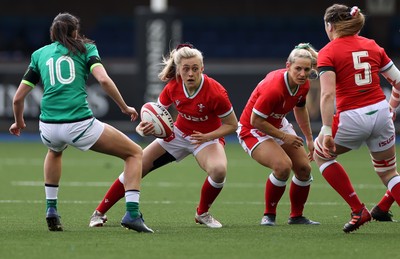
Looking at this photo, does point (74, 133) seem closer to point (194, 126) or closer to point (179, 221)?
point (194, 126)

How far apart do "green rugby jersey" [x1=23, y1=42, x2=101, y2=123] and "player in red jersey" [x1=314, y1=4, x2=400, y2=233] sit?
1918mm

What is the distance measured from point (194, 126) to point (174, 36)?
11.8 metres

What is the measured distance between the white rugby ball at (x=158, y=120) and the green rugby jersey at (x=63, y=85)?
0.80 meters

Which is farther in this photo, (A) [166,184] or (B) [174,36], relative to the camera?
(B) [174,36]

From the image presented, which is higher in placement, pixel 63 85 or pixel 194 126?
pixel 63 85

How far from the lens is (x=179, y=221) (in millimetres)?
9242

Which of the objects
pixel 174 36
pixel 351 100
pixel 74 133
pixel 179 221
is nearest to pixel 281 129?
pixel 351 100

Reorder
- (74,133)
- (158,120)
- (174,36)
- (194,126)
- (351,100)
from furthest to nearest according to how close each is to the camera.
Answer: (174,36), (194,126), (158,120), (351,100), (74,133)

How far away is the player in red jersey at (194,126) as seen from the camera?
8.60m

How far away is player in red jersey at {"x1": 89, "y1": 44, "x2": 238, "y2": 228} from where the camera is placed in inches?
339

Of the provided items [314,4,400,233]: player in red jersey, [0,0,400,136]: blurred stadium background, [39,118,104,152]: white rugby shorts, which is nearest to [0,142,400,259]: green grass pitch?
[314,4,400,233]: player in red jersey

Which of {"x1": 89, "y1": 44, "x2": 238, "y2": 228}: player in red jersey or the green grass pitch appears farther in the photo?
{"x1": 89, "y1": 44, "x2": 238, "y2": 228}: player in red jersey

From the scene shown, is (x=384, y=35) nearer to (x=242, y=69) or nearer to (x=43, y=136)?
(x=242, y=69)

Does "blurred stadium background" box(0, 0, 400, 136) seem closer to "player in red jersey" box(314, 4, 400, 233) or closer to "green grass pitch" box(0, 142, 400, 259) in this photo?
"green grass pitch" box(0, 142, 400, 259)
